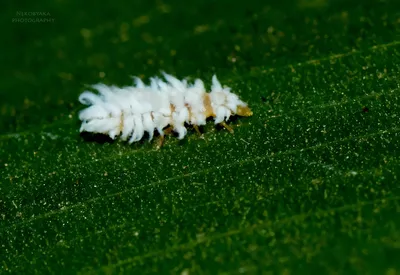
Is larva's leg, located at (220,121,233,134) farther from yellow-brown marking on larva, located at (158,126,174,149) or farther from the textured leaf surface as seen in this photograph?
yellow-brown marking on larva, located at (158,126,174,149)

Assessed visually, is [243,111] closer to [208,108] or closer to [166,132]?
[208,108]

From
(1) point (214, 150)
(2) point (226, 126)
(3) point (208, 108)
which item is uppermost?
(3) point (208, 108)

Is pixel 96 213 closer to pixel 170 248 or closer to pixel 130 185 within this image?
pixel 130 185

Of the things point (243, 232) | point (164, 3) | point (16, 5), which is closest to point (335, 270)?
point (243, 232)

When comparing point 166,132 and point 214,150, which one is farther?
point 166,132

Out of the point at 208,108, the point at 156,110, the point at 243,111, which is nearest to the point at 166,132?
the point at 156,110
